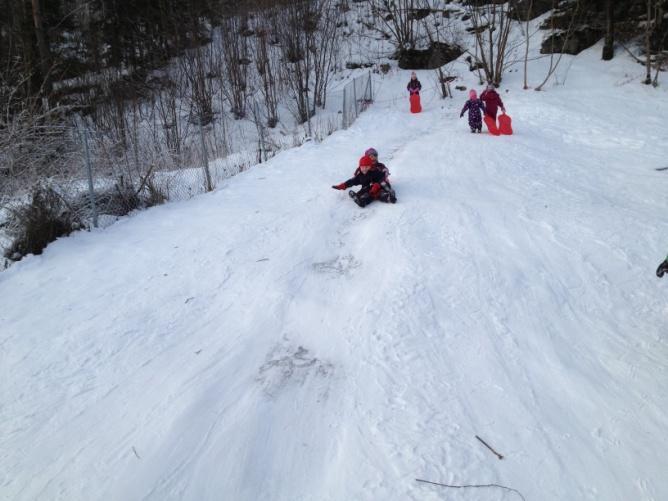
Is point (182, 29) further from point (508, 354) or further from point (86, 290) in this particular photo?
point (508, 354)

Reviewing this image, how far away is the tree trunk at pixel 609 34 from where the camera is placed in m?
16.2

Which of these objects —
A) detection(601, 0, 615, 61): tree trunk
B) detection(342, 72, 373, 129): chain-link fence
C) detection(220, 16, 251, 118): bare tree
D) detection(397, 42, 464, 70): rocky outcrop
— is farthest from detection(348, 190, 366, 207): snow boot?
detection(397, 42, 464, 70): rocky outcrop

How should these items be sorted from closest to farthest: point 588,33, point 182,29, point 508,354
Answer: point 508,354 → point 588,33 → point 182,29

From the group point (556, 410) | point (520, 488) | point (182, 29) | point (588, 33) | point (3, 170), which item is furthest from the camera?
point (182, 29)

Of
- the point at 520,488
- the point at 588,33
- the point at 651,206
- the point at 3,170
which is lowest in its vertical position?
the point at 520,488

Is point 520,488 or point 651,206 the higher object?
point 651,206

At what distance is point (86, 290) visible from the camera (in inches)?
195

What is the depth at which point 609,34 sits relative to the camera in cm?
1677

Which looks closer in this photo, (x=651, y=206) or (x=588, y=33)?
(x=651, y=206)

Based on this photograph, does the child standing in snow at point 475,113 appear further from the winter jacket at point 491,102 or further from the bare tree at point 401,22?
the bare tree at point 401,22

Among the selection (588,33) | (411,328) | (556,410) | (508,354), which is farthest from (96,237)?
(588,33)

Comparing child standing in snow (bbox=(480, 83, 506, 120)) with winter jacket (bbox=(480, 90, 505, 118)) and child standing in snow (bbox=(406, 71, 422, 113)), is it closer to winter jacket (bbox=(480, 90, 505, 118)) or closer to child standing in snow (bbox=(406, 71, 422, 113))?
winter jacket (bbox=(480, 90, 505, 118))

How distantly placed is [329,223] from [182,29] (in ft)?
63.7

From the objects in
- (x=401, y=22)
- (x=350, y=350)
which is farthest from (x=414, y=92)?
(x=350, y=350)
